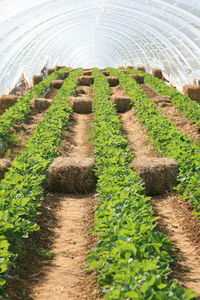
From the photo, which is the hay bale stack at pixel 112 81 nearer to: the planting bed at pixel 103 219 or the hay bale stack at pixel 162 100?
the hay bale stack at pixel 162 100

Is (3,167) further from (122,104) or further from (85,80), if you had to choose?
(85,80)

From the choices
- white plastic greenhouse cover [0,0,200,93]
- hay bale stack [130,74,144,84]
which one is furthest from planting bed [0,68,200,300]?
hay bale stack [130,74,144,84]

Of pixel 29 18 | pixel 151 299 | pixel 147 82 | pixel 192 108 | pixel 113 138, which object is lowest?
pixel 151 299

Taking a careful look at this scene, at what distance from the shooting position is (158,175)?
7562 mm

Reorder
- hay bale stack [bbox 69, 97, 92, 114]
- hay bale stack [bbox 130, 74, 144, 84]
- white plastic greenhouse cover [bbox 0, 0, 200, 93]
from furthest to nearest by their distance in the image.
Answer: hay bale stack [bbox 130, 74, 144, 84] < white plastic greenhouse cover [bbox 0, 0, 200, 93] < hay bale stack [bbox 69, 97, 92, 114]

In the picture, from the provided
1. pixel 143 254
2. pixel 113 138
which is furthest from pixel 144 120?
pixel 143 254

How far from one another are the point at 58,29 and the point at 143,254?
28678 millimetres

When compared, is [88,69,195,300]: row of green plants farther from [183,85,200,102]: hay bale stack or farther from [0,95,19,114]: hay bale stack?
[183,85,200,102]: hay bale stack

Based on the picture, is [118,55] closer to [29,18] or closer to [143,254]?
[29,18]

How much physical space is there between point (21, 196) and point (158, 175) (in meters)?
3.12

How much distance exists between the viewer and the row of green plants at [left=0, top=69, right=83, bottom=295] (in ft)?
14.6

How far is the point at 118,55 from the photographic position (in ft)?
143

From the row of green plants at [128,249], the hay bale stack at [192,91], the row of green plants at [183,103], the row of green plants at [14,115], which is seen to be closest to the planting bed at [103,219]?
the row of green plants at [128,249]

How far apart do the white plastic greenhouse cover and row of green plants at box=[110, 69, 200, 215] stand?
8.92 m
